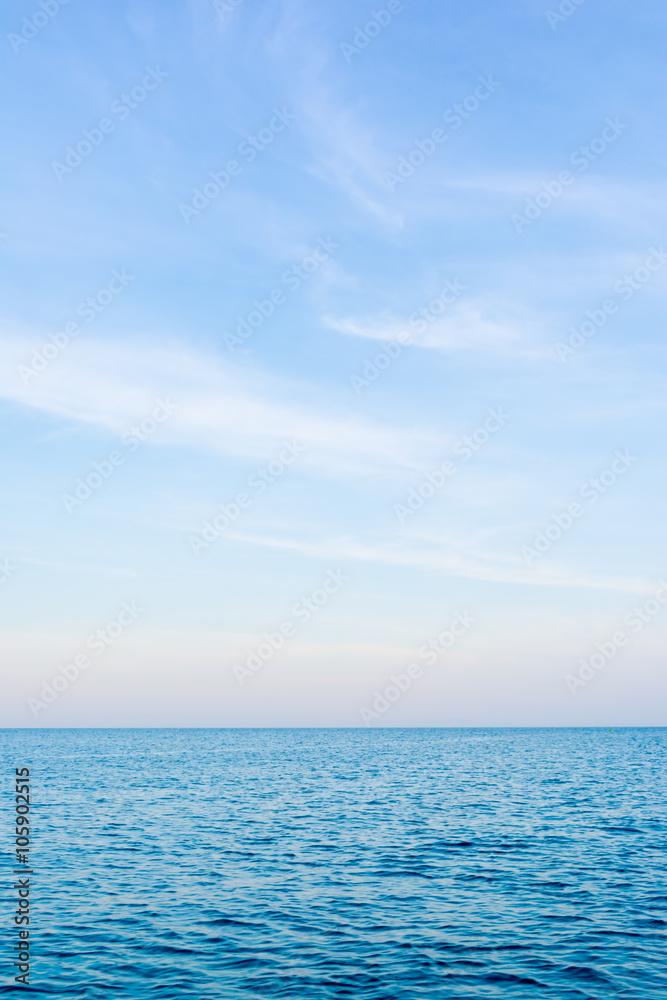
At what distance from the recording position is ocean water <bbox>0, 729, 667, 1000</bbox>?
66.0ft

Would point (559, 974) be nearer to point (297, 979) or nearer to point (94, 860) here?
point (297, 979)

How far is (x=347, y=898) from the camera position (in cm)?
2791

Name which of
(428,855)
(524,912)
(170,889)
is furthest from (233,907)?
(428,855)

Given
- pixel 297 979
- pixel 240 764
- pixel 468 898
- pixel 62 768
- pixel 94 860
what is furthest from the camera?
pixel 240 764

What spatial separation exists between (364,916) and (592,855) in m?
15.7

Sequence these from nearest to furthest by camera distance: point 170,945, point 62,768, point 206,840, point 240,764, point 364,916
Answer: point 170,945 < point 364,916 < point 206,840 < point 62,768 < point 240,764

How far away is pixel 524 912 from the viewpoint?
1023 inches

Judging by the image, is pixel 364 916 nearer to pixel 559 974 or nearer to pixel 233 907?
pixel 233 907

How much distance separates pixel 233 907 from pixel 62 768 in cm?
7776

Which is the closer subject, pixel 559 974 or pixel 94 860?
pixel 559 974

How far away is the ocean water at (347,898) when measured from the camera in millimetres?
20109

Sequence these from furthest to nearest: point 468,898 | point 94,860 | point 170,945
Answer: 1. point 94,860
2. point 468,898
3. point 170,945

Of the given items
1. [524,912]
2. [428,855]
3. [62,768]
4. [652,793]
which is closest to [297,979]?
[524,912]

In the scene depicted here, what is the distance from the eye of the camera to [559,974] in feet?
66.9
